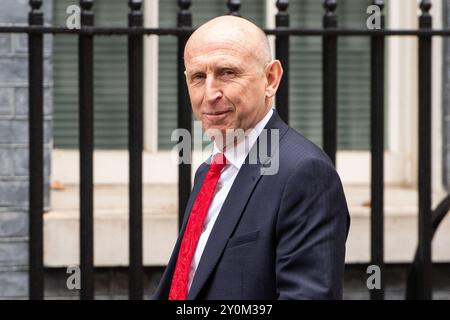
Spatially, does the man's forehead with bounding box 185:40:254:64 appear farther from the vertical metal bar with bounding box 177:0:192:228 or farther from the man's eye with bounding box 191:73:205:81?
the vertical metal bar with bounding box 177:0:192:228

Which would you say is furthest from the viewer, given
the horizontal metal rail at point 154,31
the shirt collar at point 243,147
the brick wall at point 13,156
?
the brick wall at point 13,156

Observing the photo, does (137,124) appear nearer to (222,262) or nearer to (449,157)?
(222,262)

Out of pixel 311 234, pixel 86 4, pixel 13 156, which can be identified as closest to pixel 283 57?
pixel 86 4

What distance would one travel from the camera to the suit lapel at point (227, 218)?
7.85 ft

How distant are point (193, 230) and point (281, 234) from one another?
0.27 metres

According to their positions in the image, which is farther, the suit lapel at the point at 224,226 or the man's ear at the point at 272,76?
the man's ear at the point at 272,76

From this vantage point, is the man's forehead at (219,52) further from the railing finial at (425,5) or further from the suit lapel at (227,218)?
the railing finial at (425,5)

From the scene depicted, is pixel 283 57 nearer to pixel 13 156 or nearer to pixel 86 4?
pixel 86 4

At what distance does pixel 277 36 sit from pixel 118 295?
173cm

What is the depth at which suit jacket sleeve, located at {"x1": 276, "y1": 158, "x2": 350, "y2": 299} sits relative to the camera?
226 cm

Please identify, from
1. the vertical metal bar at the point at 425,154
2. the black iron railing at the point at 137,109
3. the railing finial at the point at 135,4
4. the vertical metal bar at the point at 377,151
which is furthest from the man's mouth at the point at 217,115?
the vertical metal bar at the point at 425,154

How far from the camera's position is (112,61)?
6062mm
